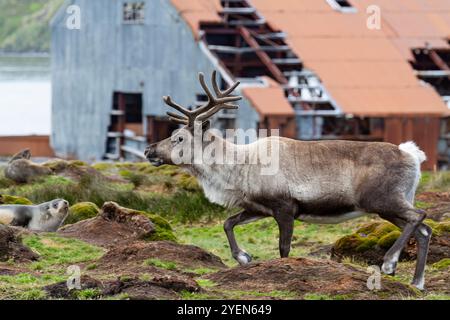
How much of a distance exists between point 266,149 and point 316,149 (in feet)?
2.29

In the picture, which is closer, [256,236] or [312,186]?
[312,186]

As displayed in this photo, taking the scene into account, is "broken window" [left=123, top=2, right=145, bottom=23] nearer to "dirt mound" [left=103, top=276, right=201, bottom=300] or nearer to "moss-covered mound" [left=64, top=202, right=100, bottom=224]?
"moss-covered mound" [left=64, top=202, right=100, bottom=224]

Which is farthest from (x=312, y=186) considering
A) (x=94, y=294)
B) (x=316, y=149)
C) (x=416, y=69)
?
(x=416, y=69)

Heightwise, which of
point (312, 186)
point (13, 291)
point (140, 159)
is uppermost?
point (312, 186)

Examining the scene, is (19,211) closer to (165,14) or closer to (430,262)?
(430,262)

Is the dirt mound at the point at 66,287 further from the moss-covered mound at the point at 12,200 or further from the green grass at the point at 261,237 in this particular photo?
the moss-covered mound at the point at 12,200

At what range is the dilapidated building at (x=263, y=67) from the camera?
133ft

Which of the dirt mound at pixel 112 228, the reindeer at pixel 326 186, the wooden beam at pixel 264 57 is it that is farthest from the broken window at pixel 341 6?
the reindeer at pixel 326 186

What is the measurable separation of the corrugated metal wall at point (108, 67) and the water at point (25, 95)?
93.8ft

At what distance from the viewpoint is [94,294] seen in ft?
46.8

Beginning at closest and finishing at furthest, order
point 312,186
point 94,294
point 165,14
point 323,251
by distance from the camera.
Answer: point 94,294, point 312,186, point 323,251, point 165,14

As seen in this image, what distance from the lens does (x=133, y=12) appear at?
45.1 meters

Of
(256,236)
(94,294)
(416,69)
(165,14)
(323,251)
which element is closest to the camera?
(94,294)

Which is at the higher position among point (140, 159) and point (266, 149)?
point (266, 149)
